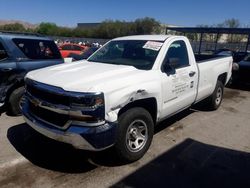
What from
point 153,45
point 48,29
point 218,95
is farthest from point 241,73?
point 48,29

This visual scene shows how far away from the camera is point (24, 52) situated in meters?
6.05

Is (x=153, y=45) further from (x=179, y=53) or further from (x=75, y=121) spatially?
(x=75, y=121)

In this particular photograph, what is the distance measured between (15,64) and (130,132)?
328 cm

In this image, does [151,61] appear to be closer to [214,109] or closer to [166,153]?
[166,153]

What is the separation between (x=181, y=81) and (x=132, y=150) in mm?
1606

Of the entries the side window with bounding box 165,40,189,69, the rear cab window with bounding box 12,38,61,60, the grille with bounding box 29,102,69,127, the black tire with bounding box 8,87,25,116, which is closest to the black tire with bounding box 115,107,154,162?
the grille with bounding box 29,102,69,127

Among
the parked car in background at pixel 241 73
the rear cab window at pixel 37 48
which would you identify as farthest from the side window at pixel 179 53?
the parked car in background at pixel 241 73

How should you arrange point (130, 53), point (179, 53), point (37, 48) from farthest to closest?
1. point (37, 48)
2. point (179, 53)
3. point (130, 53)

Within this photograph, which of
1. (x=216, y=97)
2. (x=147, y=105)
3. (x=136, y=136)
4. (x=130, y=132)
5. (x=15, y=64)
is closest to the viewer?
(x=130, y=132)

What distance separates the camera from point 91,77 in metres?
3.70

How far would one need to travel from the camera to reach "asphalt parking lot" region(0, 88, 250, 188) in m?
3.58

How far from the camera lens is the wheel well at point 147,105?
379 cm

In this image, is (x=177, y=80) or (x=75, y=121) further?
(x=177, y=80)

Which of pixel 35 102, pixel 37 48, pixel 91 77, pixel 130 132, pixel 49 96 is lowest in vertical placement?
pixel 130 132
